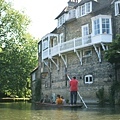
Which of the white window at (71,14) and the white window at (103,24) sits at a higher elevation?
the white window at (71,14)

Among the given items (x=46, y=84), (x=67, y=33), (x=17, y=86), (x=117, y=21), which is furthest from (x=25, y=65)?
(x=117, y=21)

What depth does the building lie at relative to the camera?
28.5m

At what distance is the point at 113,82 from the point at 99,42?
13.6 ft

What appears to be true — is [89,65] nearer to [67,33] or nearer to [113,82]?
[113,82]

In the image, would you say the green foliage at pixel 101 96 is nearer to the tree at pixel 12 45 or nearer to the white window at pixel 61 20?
the white window at pixel 61 20

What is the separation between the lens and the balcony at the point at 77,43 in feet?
92.5

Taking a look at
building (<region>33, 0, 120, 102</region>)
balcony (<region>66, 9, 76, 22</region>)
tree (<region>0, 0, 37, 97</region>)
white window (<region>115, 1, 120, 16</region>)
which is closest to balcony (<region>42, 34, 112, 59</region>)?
building (<region>33, 0, 120, 102</region>)

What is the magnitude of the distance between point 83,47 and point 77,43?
1169 millimetres

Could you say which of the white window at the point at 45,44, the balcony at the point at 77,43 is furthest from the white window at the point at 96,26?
the white window at the point at 45,44

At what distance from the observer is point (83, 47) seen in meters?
30.4

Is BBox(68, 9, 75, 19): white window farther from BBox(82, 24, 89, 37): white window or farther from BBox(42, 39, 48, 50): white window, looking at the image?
BBox(42, 39, 48, 50): white window

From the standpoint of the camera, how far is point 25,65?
168 ft

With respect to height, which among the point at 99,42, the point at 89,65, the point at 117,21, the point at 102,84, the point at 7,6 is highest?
the point at 7,6

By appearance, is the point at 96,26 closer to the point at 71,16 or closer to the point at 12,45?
the point at 71,16
